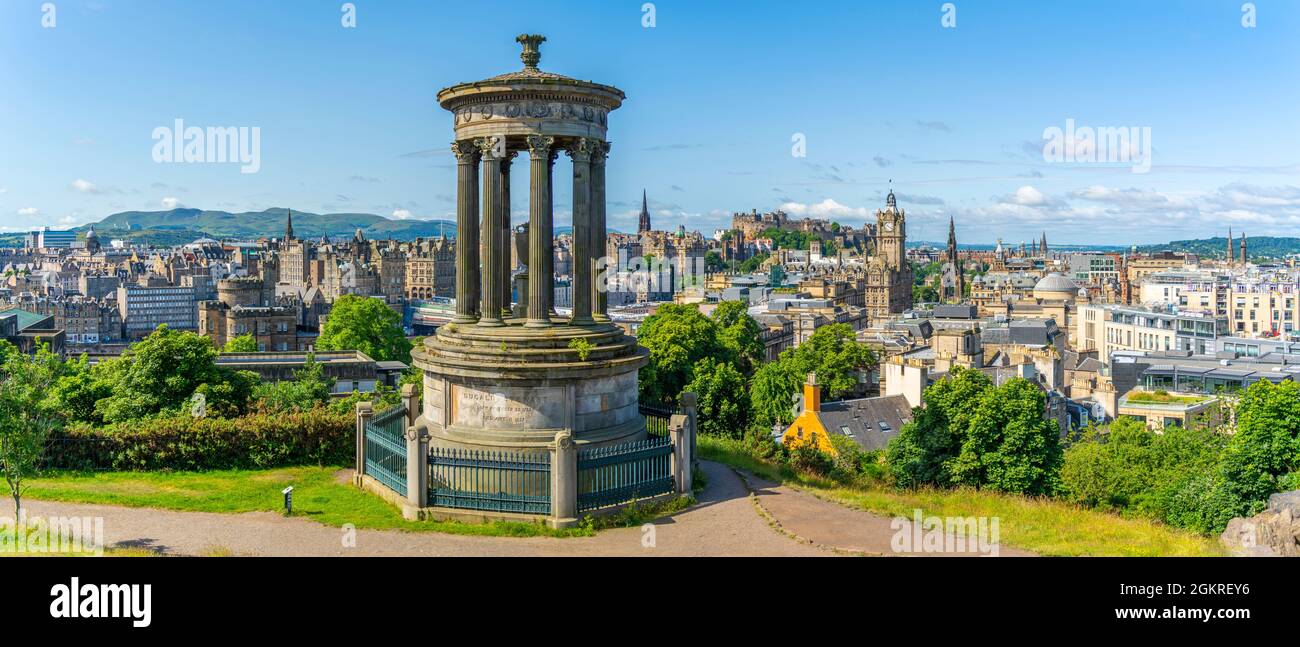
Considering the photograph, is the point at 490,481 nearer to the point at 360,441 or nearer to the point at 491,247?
the point at 360,441

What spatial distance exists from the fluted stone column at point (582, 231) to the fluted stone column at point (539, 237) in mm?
642

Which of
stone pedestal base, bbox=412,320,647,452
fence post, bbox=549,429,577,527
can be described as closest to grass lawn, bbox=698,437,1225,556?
stone pedestal base, bbox=412,320,647,452

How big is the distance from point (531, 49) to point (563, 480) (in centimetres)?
1029

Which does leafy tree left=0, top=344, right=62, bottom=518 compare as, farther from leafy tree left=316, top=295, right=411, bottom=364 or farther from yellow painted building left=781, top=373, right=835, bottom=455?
leafy tree left=316, top=295, right=411, bottom=364

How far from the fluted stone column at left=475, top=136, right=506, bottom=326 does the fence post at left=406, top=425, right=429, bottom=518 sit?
3900 mm

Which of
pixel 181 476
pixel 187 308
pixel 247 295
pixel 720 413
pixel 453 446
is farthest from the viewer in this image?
pixel 187 308

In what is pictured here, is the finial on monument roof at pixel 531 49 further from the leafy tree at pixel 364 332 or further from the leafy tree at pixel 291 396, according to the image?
the leafy tree at pixel 364 332

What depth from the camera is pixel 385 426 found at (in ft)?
83.6

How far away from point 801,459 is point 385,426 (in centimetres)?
1172

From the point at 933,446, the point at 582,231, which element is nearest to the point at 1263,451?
the point at 933,446
